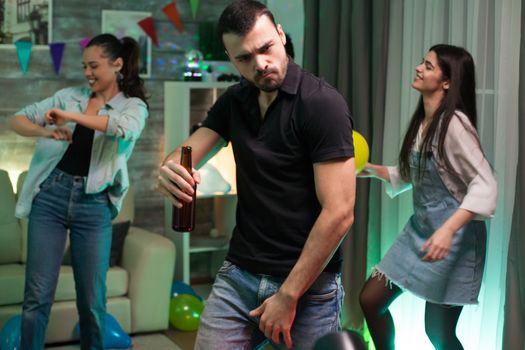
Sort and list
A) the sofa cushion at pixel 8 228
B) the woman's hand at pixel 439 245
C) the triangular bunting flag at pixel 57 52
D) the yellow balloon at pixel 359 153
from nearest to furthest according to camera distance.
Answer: the woman's hand at pixel 439 245 → the yellow balloon at pixel 359 153 → the sofa cushion at pixel 8 228 → the triangular bunting flag at pixel 57 52

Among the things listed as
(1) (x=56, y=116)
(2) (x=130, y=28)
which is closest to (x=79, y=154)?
(1) (x=56, y=116)

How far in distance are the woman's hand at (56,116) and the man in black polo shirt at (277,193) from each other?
121 cm

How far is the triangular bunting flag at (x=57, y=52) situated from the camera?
191 inches

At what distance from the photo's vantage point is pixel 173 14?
17.1 ft

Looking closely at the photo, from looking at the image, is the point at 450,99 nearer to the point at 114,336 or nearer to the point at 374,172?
the point at 374,172

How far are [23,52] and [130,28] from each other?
2.16ft

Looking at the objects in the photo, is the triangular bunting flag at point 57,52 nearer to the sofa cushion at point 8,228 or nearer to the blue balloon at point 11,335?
the sofa cushion at point 8,228

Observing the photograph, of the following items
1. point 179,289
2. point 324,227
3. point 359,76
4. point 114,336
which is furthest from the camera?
point 179,289

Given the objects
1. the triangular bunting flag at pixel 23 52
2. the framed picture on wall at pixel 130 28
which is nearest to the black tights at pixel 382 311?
the framed picture on wall at pixel 130 28

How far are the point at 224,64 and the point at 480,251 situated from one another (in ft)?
8.85

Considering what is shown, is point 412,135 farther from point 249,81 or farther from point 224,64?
point 224,64

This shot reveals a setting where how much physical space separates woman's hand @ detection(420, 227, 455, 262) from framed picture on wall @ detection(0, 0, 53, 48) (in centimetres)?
289

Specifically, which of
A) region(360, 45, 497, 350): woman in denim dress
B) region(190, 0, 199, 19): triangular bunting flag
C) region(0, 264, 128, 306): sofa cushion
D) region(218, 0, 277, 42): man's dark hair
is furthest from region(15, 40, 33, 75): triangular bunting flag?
region(218, 0, 277, 42): man's dark hair

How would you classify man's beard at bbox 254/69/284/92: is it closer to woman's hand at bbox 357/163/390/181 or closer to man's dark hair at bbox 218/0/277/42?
man's dark hair at bbox 218/0/277/42
